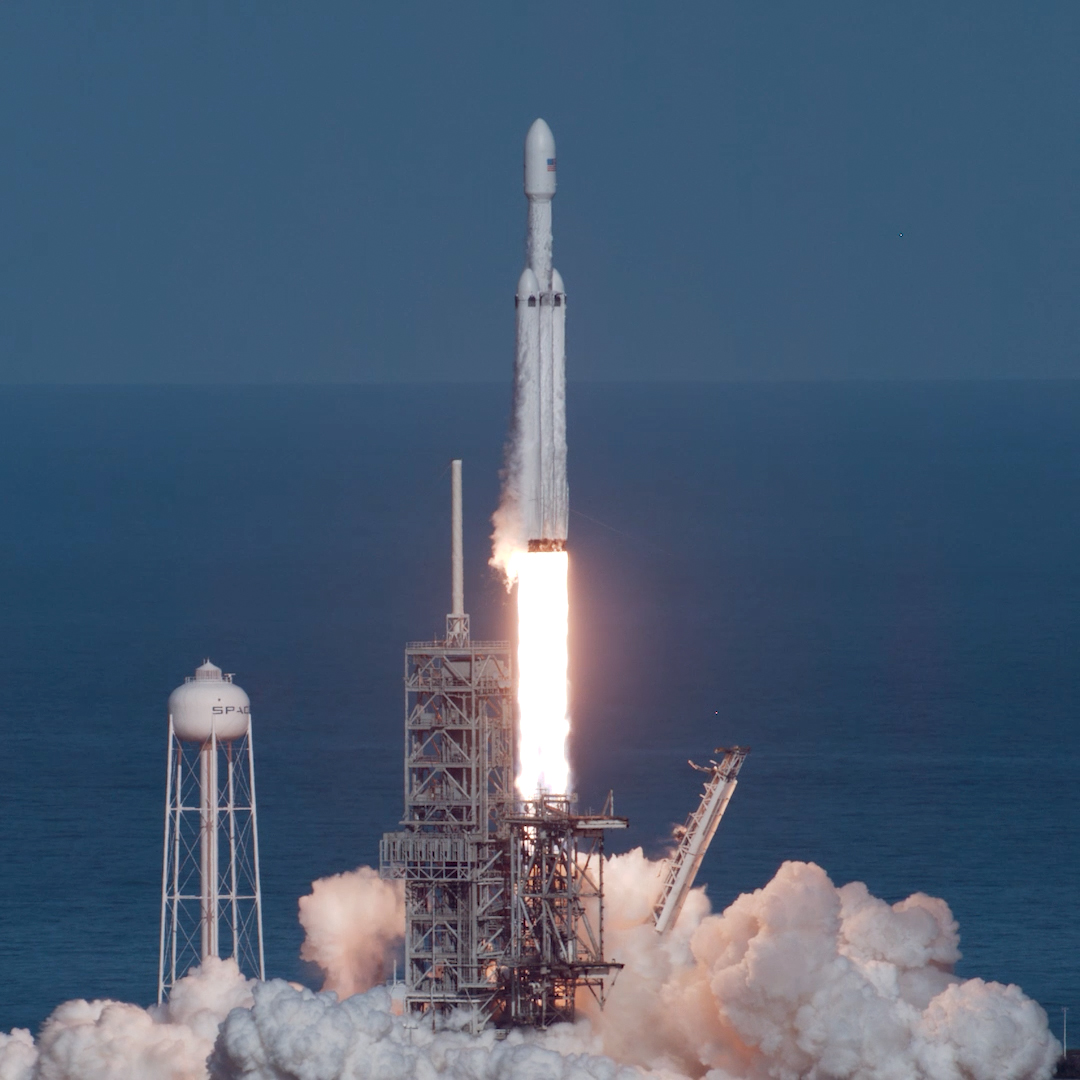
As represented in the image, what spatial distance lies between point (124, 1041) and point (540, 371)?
16.5 m

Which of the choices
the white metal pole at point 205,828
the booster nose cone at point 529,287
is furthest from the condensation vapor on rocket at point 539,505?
the white metal pole at point 205,828

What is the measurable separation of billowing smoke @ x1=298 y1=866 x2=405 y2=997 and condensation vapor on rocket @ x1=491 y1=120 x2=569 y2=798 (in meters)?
4.09

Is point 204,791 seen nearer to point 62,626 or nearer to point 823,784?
point 823,784

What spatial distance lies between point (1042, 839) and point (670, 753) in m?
15.7

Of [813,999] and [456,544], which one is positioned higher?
[456,544]

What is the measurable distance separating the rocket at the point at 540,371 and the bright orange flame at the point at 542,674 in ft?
2.25

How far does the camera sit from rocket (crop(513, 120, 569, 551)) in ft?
231

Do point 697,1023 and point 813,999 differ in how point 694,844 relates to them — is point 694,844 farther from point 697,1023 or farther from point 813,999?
point 813,999

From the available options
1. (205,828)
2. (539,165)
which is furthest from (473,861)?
(539,165)

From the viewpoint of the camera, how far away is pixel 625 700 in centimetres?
12606

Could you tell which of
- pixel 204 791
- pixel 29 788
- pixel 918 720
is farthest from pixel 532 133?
pixel 918 720

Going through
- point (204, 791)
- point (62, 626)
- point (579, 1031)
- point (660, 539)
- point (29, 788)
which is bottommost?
point (579, 1031)

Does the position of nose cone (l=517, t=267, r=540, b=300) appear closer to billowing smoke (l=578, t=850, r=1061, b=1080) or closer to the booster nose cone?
the booster nose cone

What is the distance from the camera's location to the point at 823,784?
112 metres
